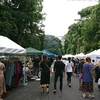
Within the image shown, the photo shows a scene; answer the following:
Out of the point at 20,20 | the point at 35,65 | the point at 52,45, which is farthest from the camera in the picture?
the point at 52,45

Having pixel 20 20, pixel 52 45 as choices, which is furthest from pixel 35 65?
pixel 52 45

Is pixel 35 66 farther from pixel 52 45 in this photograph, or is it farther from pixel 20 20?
pixel 52 45

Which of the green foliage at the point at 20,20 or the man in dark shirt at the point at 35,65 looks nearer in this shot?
the man in dark shirt at the point at 35,65

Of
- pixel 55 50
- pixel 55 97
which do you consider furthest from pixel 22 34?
pixel 55 50

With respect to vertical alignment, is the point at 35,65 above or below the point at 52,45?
below

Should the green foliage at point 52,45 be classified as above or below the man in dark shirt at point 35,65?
above

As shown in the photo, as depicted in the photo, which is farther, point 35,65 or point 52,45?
point 52,45

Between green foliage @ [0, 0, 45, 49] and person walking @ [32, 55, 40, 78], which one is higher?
green foliage @ [0, 0, 45, 49]

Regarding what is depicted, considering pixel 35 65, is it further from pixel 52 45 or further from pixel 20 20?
pixel 52 45

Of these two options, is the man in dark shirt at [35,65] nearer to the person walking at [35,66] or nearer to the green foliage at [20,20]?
the person walking at [35,66]

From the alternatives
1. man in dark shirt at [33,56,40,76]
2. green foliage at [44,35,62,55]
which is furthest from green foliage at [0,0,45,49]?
green foliage at [44,35,62,55]

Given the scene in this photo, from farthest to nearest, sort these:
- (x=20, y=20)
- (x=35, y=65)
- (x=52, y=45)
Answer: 1. (x=52, y=45)
2. (x=20, y=20)
3. (x=35, y=65)

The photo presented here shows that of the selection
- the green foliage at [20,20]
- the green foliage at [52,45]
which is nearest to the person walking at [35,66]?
the green foliage at [20,20]

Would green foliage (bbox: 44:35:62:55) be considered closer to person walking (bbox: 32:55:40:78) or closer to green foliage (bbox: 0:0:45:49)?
green foliage (bbox: 0:0:45:49)
